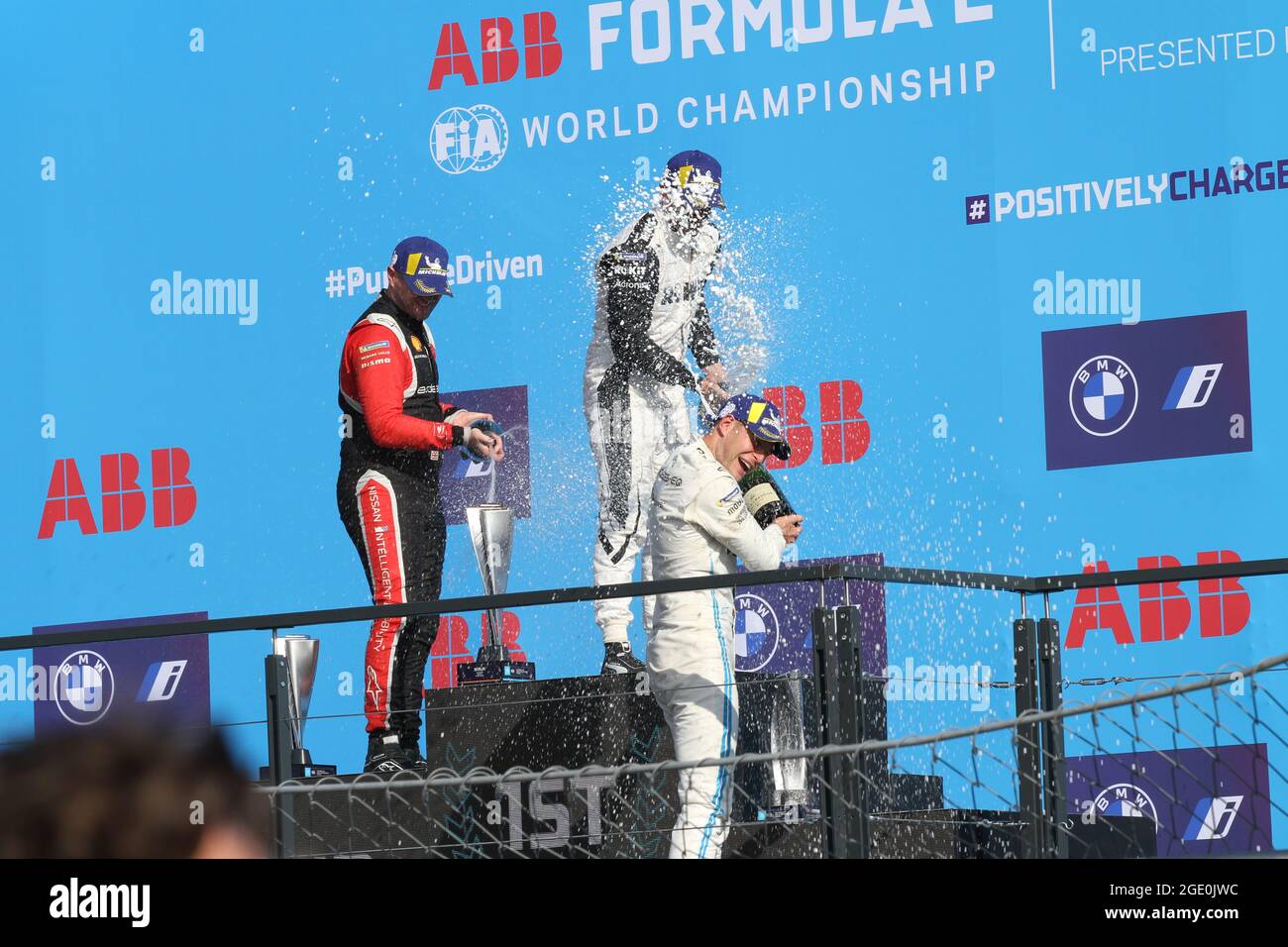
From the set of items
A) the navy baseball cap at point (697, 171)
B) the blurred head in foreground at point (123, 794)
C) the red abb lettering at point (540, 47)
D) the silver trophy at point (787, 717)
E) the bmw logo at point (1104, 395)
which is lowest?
the silver trophy at point (787, 717)

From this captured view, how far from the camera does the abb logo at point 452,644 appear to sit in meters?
7.05

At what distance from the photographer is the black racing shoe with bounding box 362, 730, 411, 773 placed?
5.40 m

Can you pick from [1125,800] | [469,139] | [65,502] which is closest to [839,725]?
[1125,800]

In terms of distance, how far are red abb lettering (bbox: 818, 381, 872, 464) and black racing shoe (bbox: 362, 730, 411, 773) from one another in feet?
6.43

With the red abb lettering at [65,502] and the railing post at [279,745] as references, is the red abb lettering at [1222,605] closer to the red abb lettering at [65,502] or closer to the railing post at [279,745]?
the railing post at [279,745]

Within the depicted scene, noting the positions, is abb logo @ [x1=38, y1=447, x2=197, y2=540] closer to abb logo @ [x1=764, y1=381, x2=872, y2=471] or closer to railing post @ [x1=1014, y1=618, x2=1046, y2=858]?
abb logo @ [x1=764, y1=381, x2=872, y2=471]

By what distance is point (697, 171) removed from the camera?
272 inches

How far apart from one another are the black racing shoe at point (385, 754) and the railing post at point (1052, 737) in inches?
69.9

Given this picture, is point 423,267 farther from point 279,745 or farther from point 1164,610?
point 1164,610

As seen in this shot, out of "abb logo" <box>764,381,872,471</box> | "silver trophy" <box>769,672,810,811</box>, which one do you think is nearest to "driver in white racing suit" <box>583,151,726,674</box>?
"abb logo" <box>764,381,872,471</box>

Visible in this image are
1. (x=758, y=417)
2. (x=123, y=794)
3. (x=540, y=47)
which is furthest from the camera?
(x=540, y=47)

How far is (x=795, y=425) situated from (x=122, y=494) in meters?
2.73

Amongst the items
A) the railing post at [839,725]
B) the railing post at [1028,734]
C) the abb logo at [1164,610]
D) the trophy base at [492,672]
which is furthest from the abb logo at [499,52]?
the railing post at [839,725]
